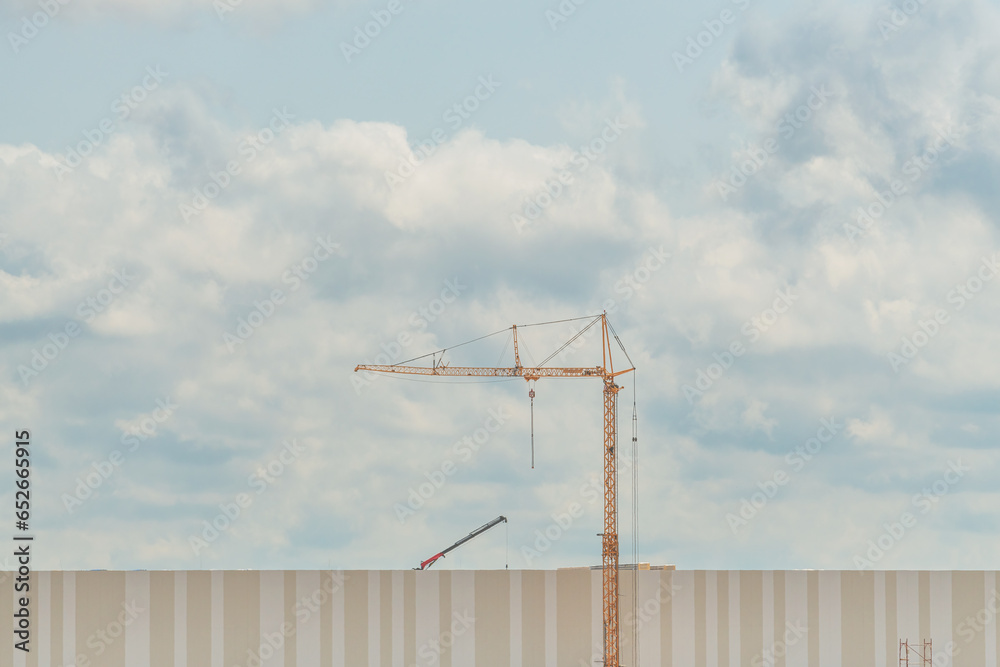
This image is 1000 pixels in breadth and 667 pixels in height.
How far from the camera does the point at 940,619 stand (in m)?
56.4

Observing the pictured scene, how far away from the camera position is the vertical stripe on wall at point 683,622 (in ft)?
183

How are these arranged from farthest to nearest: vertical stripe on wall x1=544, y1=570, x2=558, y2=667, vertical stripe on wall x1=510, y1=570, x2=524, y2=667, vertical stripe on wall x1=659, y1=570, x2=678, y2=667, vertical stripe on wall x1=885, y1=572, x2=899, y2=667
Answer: vertical stripe on wall x1=885, y1=572, x2=899, y2=667 < vertical stripe on wall x1=659, y1=570, x2=678, y2=667 < vertical stripe on wall x1=544, y1=570, x2=558, y2=667 < vertical stripe on wall x1=510, y1=570, x2=524, y2=667

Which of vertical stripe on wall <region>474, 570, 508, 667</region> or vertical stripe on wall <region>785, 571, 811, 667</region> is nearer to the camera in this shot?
vertical stripe on wall <region>474, 570, 508, 667</region>

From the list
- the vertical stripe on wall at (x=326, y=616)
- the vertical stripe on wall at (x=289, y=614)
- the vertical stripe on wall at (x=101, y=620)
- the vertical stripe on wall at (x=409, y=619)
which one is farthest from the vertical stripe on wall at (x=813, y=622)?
the vertical stripe on wall at (x=101, y=620)

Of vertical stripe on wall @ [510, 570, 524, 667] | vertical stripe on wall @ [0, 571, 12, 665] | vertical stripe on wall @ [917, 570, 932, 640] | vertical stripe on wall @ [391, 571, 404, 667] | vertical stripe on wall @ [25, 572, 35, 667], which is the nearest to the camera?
vertical stripe on wall @ [25, 572, 35, 667]

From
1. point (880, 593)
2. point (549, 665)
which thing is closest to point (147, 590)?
point (549, 665)

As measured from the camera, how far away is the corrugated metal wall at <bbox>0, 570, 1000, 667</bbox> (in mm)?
53688

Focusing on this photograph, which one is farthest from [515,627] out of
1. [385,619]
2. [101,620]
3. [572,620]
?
[101,620]

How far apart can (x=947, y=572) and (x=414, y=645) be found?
24.3 meters

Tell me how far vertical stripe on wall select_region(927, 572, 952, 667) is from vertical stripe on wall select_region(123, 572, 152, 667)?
34573 millimetres

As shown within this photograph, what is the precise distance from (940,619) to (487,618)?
67.0 feet

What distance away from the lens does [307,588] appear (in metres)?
54.4

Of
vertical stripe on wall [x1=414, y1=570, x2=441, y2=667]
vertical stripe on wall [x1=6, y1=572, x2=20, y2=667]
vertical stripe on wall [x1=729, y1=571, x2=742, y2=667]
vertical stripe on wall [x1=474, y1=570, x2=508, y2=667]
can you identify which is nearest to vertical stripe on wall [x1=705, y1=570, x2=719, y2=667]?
vertical stripe on wall [x1=729, y1=571, x2=742, y2=667]

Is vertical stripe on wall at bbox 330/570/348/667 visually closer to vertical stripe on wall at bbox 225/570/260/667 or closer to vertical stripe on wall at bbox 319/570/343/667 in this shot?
vertical stripe on wall at bbox 319/570/343/667
